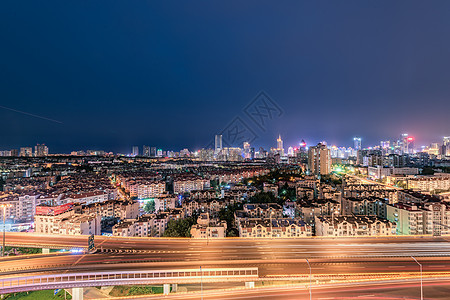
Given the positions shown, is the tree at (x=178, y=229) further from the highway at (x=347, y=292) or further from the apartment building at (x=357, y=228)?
the apartment building at (x=357, y=228)

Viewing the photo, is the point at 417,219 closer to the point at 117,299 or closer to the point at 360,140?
the point at 117,299

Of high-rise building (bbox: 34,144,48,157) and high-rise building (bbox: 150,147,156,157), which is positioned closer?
high-rise building (bbox: 34,144,48,157)

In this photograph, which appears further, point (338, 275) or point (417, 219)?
point (417, 219)

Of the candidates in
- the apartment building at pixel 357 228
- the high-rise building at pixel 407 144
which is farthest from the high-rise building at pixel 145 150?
the apartment building at pixel 357 228

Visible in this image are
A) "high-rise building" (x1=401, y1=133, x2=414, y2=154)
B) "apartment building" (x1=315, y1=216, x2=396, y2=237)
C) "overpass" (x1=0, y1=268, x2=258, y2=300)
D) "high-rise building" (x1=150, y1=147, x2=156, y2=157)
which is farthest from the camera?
"high-rise building" (x1=150, y1=147, x2=156, y2=157)

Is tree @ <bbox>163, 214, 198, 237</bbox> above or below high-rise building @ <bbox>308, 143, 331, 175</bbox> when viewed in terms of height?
below

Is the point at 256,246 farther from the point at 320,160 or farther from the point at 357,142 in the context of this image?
the point at 357,142

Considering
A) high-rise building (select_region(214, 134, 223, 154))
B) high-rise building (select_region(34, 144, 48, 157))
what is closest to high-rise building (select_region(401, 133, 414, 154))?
high-rise building (select_region(214, 134, 223, 154))

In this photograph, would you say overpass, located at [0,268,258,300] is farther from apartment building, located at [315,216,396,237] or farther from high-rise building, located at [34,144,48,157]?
high-rise building, located at [34,144,48,157]

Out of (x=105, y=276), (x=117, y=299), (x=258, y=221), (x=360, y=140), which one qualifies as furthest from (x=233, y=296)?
(x=360, y=140)

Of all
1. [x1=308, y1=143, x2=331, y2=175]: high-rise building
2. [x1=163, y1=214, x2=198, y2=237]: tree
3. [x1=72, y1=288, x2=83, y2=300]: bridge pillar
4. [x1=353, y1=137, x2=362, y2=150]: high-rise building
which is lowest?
[x1=72, y1=288, x2=83, y2=300]: bridge pillar

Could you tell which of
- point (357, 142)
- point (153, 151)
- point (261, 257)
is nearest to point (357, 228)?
point (261, 257)
